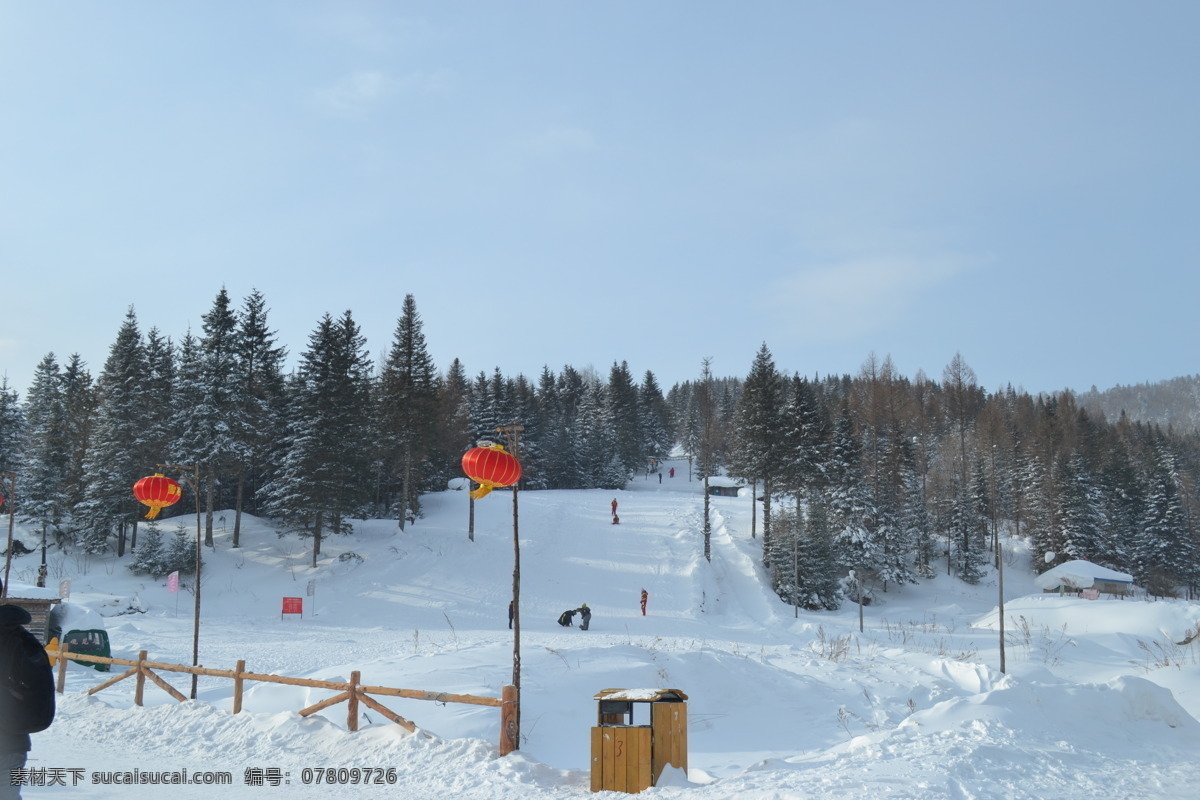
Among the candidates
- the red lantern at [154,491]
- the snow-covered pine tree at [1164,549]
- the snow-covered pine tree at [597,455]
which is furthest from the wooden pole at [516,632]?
the snow-covered pine tree at [597,455]

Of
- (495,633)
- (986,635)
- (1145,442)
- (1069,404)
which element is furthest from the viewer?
(1069,404)

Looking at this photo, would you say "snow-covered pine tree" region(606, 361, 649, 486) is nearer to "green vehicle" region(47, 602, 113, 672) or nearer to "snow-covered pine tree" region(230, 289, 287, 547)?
"snow-covered pine tree" region(230, 289, 287, 547)

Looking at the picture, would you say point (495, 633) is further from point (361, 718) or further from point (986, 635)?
point (986, 635)

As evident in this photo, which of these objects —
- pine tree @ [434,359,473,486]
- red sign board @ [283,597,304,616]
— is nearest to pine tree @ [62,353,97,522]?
red sign board @ [283,597,304,616]

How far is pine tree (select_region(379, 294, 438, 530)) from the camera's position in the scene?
44469mm

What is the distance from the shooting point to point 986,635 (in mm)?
33781

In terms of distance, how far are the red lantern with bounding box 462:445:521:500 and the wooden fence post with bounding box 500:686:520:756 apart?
294 centimetres

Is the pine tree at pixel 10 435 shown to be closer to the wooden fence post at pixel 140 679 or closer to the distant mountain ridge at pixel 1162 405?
the wooden fence post at pixel 140 679

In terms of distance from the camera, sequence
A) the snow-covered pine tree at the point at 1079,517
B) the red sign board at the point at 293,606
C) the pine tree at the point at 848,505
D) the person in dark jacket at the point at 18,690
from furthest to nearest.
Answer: the snow-covered pine tree at the point at 1079,517
the pine tree at the point at 848,505
the red sign board at the point at 293,606
the person in dark jacket at the point at 18,690

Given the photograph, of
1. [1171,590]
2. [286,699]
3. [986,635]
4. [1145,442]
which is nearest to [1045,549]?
[1171,590]

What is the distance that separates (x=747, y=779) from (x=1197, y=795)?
574cm

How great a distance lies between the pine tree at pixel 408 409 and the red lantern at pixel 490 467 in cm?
3347

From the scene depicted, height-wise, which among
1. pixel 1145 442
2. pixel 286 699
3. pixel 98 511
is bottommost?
pixel 286 699

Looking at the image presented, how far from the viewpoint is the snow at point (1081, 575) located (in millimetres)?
50812
